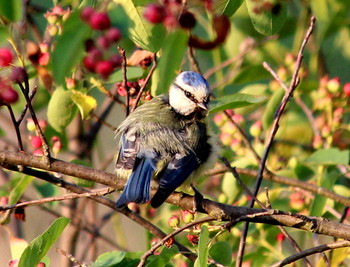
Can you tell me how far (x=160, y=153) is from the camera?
2.73 metres

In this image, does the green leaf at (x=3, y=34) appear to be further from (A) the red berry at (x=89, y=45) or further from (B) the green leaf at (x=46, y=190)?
(B) the green leaf at (x=46, y=190)

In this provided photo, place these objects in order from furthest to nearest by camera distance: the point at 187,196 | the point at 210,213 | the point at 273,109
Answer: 1. the point at 273,109
2. the point at 187,196
3. the point at 210,213

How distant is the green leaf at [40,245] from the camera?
2.04 m

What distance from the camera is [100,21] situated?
4.92 feet

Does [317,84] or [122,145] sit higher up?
[317,84]

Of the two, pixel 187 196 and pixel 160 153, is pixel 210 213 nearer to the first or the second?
pixel 187 196

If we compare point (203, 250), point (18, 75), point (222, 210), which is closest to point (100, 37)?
point (18, 75)

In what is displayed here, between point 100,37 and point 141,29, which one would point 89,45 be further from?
point 141,29

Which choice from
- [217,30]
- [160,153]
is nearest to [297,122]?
[160,153]

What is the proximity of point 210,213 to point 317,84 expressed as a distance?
4.86 ft

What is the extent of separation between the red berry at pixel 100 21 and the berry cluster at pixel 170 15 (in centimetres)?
14

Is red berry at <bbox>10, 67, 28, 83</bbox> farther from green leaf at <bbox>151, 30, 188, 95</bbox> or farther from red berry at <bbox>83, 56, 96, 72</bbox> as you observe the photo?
green leaf at <bbox>151, 30, 188, 95</bbox>

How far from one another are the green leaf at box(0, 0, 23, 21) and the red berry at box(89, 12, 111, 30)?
0.24m

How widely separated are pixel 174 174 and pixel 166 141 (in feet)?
0.81
